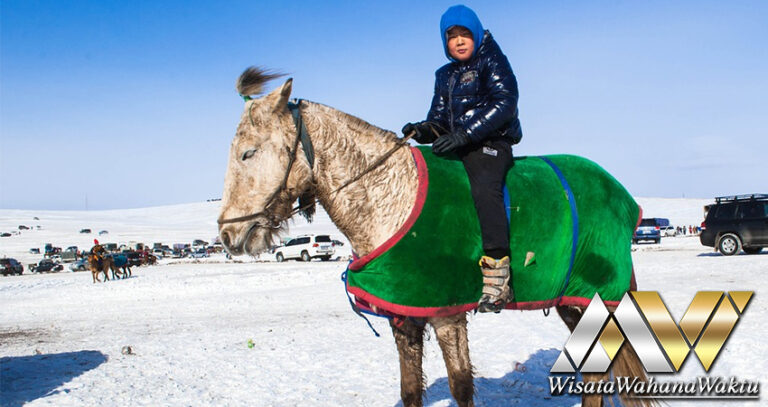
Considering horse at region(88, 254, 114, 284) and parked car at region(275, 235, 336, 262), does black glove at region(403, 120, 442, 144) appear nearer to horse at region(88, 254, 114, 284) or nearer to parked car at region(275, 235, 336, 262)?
horse at region(88, 254, 114, 284)

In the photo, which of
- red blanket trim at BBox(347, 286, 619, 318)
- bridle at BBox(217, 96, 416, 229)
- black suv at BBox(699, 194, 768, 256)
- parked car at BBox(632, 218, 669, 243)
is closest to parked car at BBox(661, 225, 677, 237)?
parked car at BBox(632, 218, 669, 243)

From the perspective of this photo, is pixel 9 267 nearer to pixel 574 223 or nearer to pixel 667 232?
pixel 574 223

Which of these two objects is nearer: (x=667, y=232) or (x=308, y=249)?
(x=308, y=249)

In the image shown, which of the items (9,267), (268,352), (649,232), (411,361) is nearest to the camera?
(411,361)

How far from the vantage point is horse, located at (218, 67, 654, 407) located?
10.2 ft

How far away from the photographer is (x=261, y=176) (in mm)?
3123

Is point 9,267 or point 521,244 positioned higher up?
point 521,244

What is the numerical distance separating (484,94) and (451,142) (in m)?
0.46

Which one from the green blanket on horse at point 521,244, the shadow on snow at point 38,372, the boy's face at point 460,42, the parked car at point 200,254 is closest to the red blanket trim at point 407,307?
the green blanket on horse at point 521,244

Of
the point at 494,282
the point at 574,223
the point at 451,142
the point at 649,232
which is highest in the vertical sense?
the point at 451,142

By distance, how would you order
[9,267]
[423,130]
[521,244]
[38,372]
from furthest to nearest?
[9,267] < [38,372] < [423,130] < [521,244]

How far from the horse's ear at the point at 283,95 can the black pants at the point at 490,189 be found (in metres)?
1.22

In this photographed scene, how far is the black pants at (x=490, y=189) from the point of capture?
10.6 feet

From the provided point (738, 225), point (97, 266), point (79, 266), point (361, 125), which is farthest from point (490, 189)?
point (79, 266)
